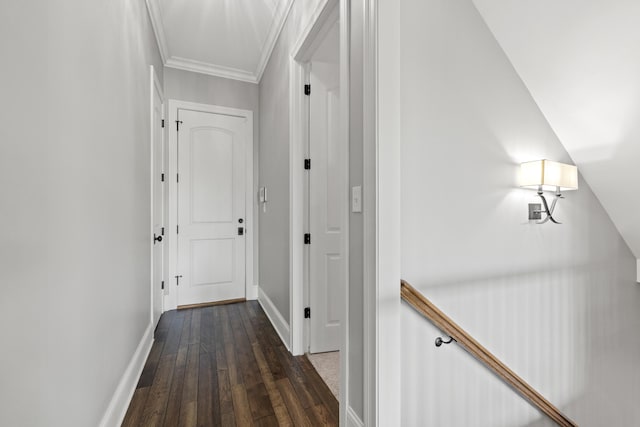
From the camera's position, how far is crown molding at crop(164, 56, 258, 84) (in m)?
3.53

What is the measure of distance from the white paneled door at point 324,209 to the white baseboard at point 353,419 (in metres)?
0.97

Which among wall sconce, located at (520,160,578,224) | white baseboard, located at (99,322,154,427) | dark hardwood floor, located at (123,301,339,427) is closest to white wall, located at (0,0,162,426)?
white baseboard, located at (99,322,154,427)

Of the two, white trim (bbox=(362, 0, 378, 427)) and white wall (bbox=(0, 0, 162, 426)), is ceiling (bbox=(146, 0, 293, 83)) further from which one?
white trim (bbox=(362, 0, 378, 427))

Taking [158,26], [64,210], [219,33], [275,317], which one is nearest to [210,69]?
[219,33]

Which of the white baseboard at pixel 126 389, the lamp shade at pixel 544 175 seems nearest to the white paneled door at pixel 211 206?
the white baseboard at pixel 126 389

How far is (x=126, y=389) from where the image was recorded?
1.80m

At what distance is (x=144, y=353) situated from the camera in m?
2.33

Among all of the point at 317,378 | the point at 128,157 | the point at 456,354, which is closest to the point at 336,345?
the point at 317,378

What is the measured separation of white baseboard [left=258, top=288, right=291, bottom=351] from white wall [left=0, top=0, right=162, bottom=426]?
114cm

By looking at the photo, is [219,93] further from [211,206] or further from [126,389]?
[126,389]

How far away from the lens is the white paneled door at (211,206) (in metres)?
3.58

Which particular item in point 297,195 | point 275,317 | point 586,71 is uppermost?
point 586,71

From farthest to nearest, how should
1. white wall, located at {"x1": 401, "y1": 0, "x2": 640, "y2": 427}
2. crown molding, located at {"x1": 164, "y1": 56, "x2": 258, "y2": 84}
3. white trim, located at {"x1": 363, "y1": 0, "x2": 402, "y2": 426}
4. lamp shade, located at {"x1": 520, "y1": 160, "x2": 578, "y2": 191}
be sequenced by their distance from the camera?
crown molding, located at {"x1": 164, "y1": 56, "x2": 258, "y2": 84} < lamp shade, located at {"x1": 520, "y1": 160, "x2": 578, "y2": 191} < white wall, located at {"x1": 401, "y1": 0, "x2": 640, "y2": 427} < white trim, located at {"x1": 363, "y1": 0, "x2": 402, "y2": 426}

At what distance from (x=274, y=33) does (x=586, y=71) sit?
→ 2.45 m
